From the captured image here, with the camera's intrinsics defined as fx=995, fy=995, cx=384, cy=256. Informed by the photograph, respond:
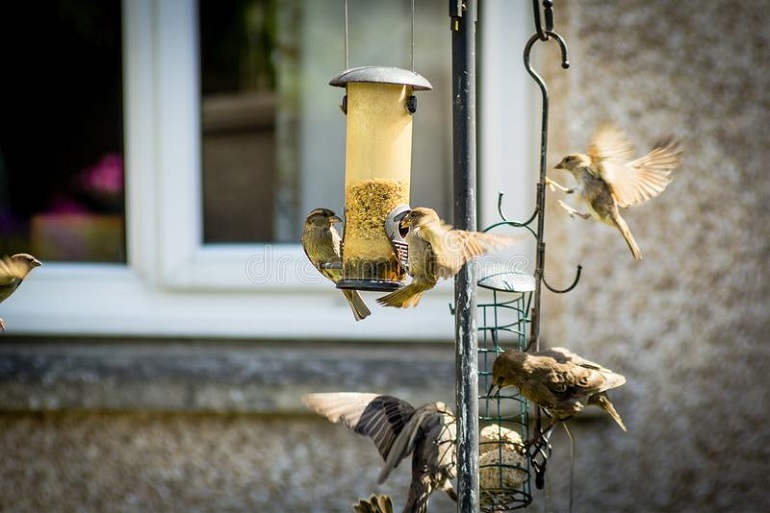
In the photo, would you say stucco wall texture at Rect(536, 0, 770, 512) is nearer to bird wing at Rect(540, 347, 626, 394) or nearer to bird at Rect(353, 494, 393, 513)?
bird wing at Rect(540, 347, 626, 394)

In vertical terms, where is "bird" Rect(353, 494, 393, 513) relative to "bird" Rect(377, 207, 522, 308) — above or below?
below

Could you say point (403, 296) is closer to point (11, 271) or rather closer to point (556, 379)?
point (556, 379)

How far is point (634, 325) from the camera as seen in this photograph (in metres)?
4.36

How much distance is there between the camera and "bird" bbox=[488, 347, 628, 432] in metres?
2.75

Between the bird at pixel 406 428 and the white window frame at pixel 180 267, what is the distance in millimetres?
1723

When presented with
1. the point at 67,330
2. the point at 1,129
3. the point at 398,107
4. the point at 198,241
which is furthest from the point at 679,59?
the point at 1,129

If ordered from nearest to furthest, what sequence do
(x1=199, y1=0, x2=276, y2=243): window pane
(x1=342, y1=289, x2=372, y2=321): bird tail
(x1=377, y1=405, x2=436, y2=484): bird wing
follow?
1. (x1=377, y1=405, x2=436, y2=484): bird wing
2. (x1=342, y1=289, x2=372, y2=321): bird tail
3. (x1=199, y1=0, x2=276, y2=243): window pane

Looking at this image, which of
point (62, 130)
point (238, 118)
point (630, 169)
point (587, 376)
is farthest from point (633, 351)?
point (62, 130)

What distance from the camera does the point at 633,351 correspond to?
434 cm

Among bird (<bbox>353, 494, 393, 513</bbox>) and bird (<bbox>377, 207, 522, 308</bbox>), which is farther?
bird (<bbox>353, 494, 393, 513</bbox>)

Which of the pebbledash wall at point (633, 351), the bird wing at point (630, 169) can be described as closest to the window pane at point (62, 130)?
the pebbledash wall at point (633, 351)

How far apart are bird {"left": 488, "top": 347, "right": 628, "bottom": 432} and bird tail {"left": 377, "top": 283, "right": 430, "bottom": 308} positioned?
33 centimetres

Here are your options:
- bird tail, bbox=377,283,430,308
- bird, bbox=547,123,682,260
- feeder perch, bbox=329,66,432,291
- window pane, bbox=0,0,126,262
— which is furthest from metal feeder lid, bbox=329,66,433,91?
window pane, bbox=0,0,126,262

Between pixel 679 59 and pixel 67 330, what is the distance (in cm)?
304
